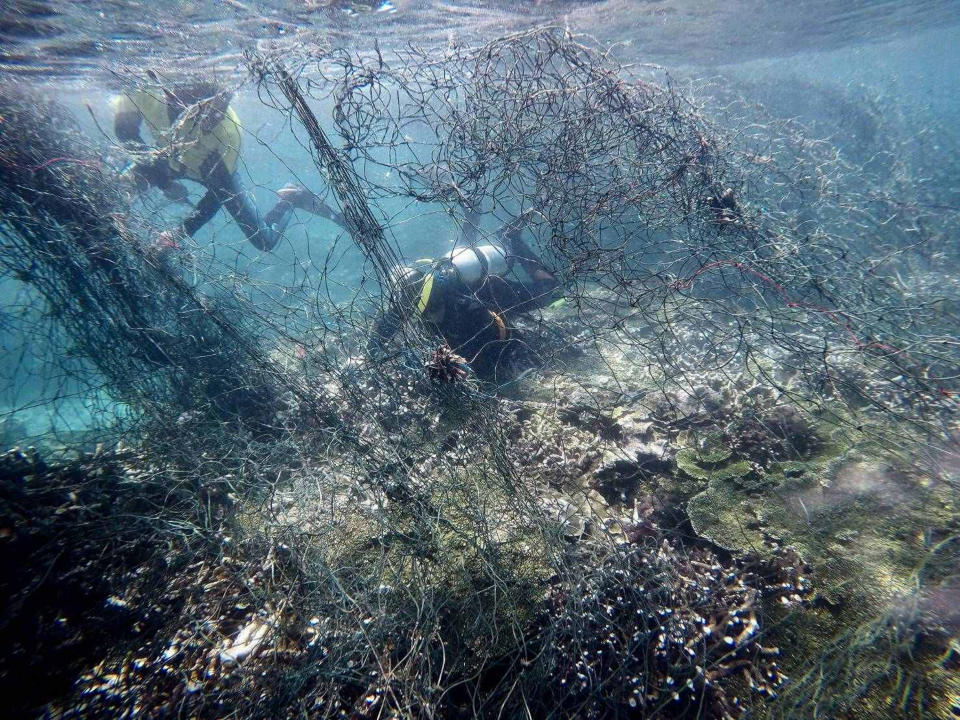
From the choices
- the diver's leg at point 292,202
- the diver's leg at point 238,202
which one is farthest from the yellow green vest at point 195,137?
the diver's leg at point 292,202

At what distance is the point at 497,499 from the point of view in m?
3.93

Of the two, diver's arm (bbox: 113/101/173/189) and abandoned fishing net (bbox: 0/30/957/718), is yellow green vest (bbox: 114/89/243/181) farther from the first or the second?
abandoned fishing net (bbox: 0/30/957/718)

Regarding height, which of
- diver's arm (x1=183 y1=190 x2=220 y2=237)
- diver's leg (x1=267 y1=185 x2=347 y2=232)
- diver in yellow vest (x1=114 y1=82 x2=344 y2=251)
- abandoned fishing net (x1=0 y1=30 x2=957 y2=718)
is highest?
diver in yellow vest (x1=114 y1=82 x2=344 y2=251)

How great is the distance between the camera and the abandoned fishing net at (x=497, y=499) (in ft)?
9.09

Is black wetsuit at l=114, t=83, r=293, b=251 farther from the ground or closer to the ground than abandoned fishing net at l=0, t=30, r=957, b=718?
farther from the ground

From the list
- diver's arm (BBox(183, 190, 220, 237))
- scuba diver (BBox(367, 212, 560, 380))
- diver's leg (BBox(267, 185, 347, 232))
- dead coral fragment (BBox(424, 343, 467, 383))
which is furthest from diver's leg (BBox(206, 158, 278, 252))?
dead coral fragment (BBox(424, 343, 467, 383))

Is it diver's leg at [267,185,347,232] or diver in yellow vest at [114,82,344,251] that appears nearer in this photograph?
diver in yellow vest at [114,82,344,251]

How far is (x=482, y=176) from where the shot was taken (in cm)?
431

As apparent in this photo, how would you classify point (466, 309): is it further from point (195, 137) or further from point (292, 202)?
point (292, 202)

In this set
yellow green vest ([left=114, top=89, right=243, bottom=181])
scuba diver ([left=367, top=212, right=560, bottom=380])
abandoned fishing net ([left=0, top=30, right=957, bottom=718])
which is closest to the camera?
abandoned fishing net ([left=0, top=30, right=957, bottom=718])

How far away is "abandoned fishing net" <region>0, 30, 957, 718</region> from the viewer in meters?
2.77

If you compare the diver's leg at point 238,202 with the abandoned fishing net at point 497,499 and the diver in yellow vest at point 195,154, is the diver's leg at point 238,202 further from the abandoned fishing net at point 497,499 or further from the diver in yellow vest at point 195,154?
the abandoned fishing net at point 497,499

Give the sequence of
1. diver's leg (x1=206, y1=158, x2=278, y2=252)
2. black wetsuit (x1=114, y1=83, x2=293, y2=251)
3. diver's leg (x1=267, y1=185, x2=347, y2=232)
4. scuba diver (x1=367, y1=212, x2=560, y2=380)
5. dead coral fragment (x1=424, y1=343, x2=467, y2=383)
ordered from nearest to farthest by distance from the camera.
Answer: dead coral fragment (x1=424, y1=343, x2=467, y2=383)
scuba diver (x1=367, y1=212, x2=560, y2=380)
black wetsuit (x1=114, y1=83, x2=293, y2=251)
diver's leg (x1=206, y1=158, x2=278, y2=252)
diver's leg (x1=267, y1=185, x2=347, y2=232)

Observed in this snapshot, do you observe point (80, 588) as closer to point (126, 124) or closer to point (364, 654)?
point (364, 654)
